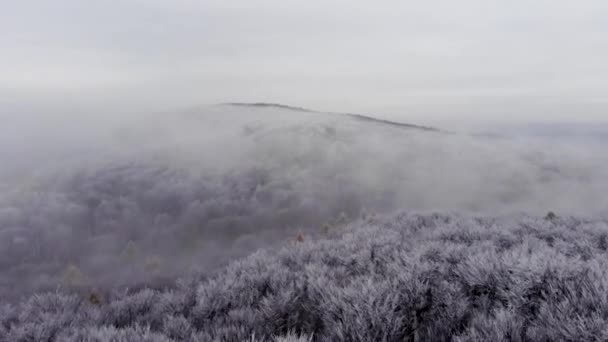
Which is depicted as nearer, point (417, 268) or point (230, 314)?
point (230, 314)

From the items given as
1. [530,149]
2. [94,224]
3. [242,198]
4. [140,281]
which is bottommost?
[94,224]

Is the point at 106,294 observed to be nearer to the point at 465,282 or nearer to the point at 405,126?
the point at 465,282

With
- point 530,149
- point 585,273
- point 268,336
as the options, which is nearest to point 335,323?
→ point 268,336

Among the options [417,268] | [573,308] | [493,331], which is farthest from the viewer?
[417,268]

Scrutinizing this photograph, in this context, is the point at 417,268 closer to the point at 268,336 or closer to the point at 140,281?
the point at 268,336

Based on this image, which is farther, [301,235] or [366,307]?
[301,235]

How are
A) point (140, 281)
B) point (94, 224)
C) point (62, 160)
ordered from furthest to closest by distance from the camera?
point (62, 160) → point (94, 224) → point (140, 281)

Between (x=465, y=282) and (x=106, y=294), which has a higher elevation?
(x=465, y=282)
